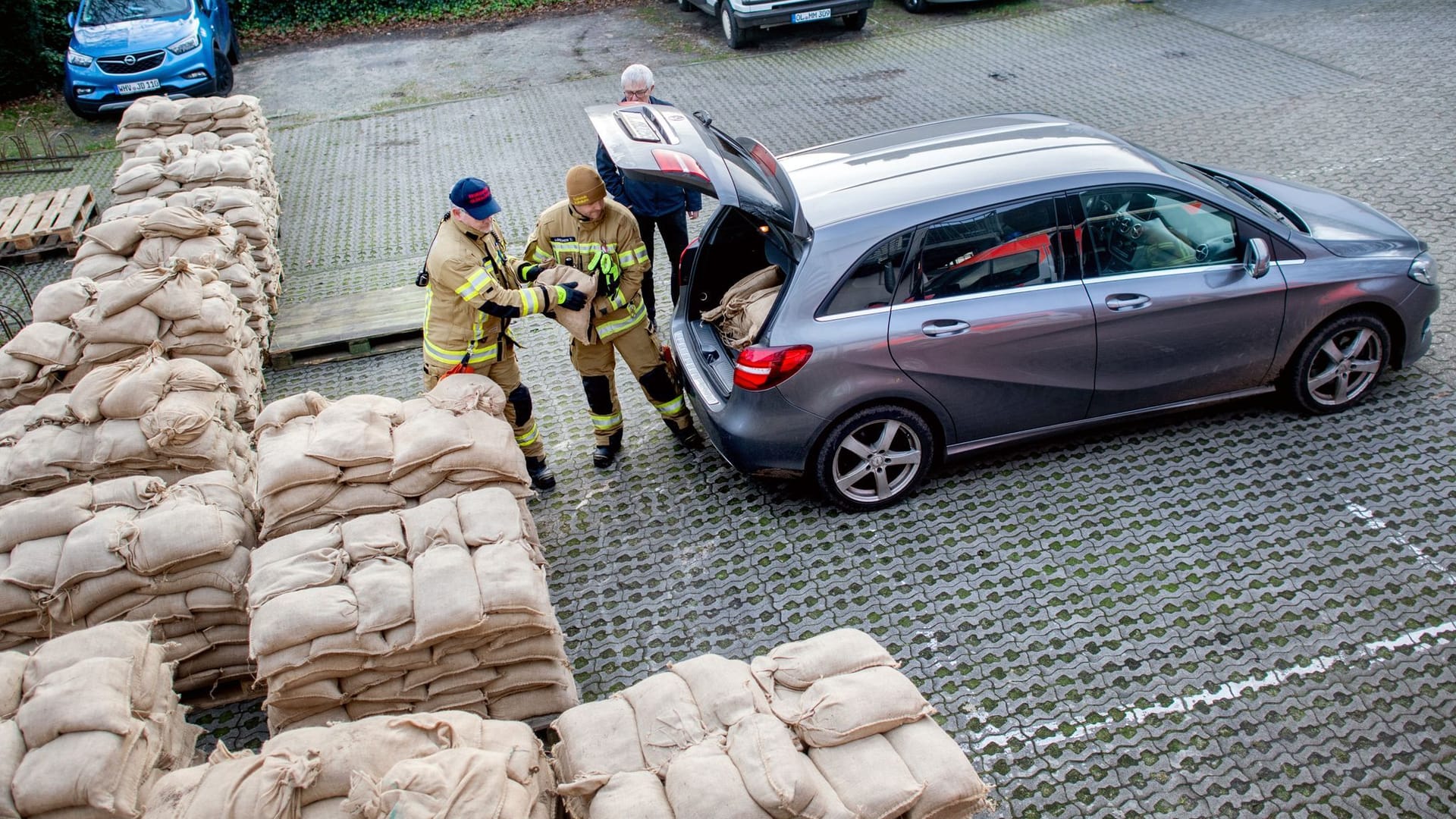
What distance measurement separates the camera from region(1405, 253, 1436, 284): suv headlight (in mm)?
5461

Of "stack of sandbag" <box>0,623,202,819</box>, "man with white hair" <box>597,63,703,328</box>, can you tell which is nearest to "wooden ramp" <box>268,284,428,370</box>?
"man with white hair" <box>597,63,703,328</box>

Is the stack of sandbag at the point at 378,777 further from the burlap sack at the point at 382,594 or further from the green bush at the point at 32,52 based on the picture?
the green bush at the point at 32,52

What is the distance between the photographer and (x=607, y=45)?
14.9 meters

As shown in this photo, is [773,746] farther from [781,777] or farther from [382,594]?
[382,594]

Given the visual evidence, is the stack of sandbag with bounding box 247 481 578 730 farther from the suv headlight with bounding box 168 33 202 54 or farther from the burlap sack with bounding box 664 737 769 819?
the suv headlight with bounding box 168 33 202 54

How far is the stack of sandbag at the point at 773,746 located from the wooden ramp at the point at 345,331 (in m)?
4.74

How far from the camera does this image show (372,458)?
14.1 feet

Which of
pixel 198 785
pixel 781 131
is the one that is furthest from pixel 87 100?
pixel 198 785

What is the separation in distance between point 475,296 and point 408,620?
6.88ft

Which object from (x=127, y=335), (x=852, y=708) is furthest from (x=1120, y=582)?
(x=127, y=335)

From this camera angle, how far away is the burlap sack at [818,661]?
11.0 ft

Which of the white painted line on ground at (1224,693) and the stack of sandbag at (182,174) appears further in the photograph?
the stack of sandbag at (182,174)

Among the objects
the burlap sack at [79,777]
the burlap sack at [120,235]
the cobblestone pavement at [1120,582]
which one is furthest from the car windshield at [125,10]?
the burlap sack at [79,777]

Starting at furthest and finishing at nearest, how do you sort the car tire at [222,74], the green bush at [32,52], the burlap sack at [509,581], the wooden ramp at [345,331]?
the green bush at [32,52] → the car tire at [222,74] → the wooden ramp at [345,331] → the burlap sack at [509,581]
